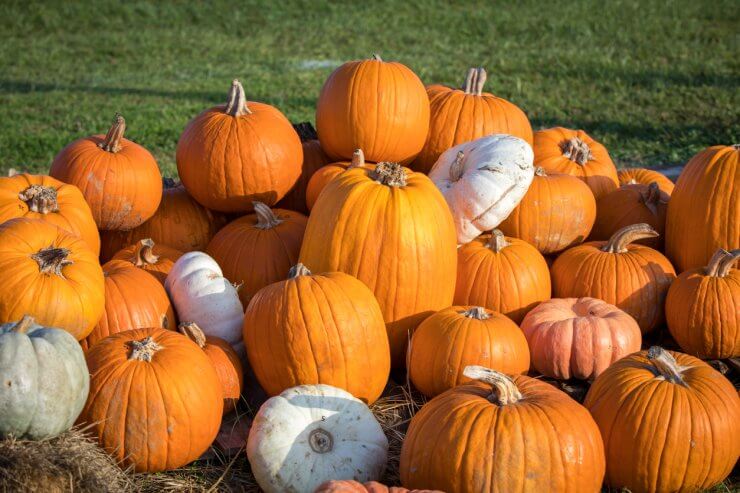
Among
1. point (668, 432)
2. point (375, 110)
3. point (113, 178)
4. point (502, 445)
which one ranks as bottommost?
point (668, 432)

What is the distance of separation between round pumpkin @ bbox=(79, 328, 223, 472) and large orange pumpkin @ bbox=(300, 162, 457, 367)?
92cm

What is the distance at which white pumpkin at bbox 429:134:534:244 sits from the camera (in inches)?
170

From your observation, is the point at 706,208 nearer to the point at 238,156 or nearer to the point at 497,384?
the point at 497,384

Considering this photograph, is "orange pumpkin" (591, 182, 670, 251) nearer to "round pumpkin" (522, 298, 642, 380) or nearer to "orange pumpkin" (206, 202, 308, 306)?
"round pumpkin" (522, 298, 642, 380)

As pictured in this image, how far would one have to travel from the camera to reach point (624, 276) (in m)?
4.43

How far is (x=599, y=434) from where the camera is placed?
320cm

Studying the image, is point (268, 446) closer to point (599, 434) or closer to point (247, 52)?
point (599, 434)

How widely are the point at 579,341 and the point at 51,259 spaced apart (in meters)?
2.33

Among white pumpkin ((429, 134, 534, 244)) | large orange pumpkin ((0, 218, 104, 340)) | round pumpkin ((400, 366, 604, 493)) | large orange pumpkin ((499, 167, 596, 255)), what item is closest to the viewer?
round pumpkin ((400, 366, 604, 493))

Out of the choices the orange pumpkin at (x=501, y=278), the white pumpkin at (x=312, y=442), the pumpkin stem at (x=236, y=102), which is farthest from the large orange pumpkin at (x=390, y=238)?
the pumpkin stem at (x=236, y=102)

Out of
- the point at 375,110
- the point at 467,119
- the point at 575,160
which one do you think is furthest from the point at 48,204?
the point at 575,160

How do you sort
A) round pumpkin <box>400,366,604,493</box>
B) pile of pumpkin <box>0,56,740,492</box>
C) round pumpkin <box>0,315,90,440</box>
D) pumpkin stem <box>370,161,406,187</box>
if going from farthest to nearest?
pumpkin stem <box>370,161,406,187</box>, pile of pumpkin <box>0,56,740,492</box>, round pumpkin <box>400,366,604,493</box>, round pumpkin <box>0,315,90,440</box>

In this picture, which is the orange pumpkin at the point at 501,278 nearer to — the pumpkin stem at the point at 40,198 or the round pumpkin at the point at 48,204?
the round pumpkin at the point at 48,204

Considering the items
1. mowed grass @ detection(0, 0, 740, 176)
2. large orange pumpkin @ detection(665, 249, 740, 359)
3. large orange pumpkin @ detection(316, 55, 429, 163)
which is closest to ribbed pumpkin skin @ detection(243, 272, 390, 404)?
large orange pumpkin @ detection(316, 55, 429, 163)
